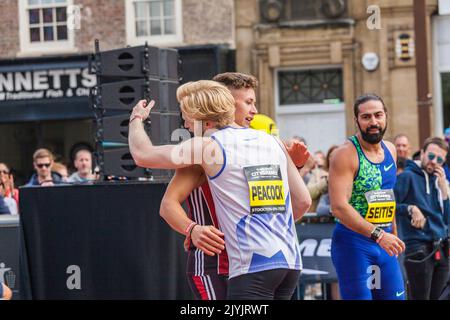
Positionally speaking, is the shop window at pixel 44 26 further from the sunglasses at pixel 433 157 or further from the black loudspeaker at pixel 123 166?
the sunglasses at pixel 433 157

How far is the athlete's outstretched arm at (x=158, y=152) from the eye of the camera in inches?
211

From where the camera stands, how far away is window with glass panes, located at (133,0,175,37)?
2175cm

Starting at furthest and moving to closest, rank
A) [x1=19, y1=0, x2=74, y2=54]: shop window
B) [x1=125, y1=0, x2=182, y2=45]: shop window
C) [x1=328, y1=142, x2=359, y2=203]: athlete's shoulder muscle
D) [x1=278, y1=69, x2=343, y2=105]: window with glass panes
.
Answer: [x1=19, y1=0, x2=74, y2=54]: shop window → [x1=125, y1=0, x2=182, y2=45]: shop window → [x1=278, y1=69, x2=343, y2=105]: window with glass panes → [x1=328, y1=142, x2=359, y2=203]: athlete's shoulder muscle

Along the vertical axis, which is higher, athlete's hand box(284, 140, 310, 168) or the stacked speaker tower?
the stacked speaker tower

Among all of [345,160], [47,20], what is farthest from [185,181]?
[47,20]

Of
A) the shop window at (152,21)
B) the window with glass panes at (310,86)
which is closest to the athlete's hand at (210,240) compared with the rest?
the window with glass panes at (310,86)

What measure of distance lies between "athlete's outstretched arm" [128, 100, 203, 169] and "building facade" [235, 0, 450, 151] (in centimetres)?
1477

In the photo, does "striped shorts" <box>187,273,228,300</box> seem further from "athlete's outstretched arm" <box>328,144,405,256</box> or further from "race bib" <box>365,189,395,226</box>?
"race bib" <box>365,189,395,226</box>

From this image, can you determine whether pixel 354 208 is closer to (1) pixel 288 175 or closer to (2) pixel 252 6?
(1) pixel 288 175

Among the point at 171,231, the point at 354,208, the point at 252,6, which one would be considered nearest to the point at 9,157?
the point at 252,6

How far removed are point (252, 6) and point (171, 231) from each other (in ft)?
40.7

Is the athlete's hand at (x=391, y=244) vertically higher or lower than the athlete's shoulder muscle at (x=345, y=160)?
lower

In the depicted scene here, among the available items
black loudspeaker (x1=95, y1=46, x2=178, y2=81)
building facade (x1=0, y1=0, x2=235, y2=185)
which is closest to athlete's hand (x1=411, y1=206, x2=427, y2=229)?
black loudspeaker (x1=95, y1=46, x2=178, y2=81)

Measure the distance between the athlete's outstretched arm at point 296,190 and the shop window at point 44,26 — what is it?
16984 mm
